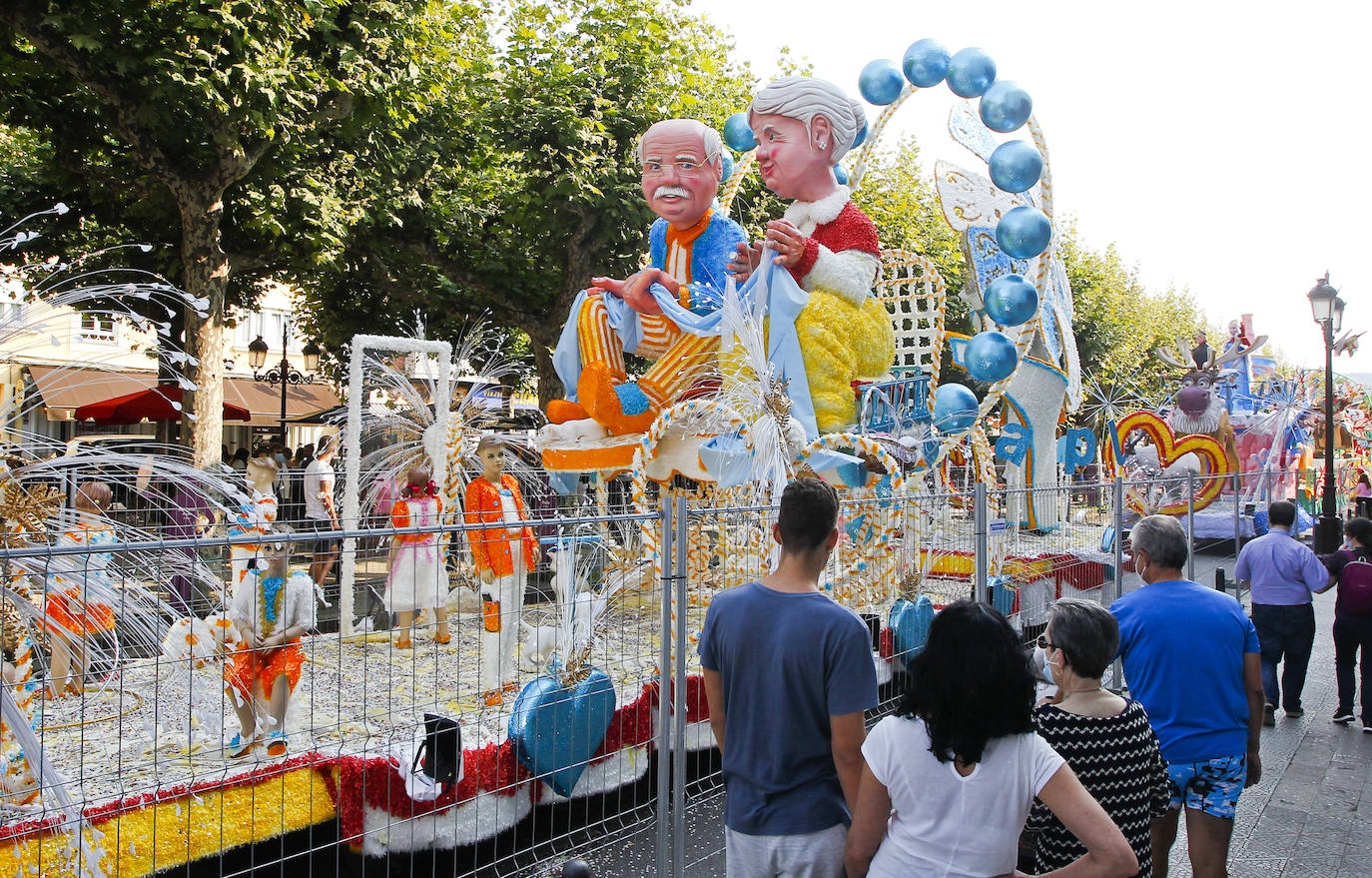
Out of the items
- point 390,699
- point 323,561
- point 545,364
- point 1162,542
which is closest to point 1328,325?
point 545,364

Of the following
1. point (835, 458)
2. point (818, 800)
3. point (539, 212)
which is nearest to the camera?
point (818, 800)

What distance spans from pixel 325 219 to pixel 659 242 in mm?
7165

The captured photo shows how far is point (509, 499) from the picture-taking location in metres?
7.85

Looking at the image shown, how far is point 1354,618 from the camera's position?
6.58m

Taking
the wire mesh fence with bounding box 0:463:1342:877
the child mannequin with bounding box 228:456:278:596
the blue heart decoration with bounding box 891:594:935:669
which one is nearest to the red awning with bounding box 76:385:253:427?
the child mannequin with bounding box 228:456:278:596

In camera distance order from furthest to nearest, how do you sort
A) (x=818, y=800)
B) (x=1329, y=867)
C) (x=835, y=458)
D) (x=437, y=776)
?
(x=835, y=458) → (x=1329, y=867) → (x=437, y=776) → (x=818, y=800)

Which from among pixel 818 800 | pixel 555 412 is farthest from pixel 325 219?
pixel 818 800

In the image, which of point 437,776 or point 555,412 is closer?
point 437,776

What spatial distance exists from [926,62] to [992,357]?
254 centimetres

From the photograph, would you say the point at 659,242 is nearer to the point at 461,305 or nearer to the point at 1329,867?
the point at 1329,867

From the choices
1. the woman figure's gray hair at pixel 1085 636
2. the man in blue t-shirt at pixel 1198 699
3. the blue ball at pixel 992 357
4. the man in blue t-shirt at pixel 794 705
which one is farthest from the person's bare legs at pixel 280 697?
the blue ball at pixel 992 357

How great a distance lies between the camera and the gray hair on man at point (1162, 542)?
144 inches

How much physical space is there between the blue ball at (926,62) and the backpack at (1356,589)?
489cm

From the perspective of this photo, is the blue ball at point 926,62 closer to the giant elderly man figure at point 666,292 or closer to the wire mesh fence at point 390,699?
the giant elderly man figure at point 666,292
